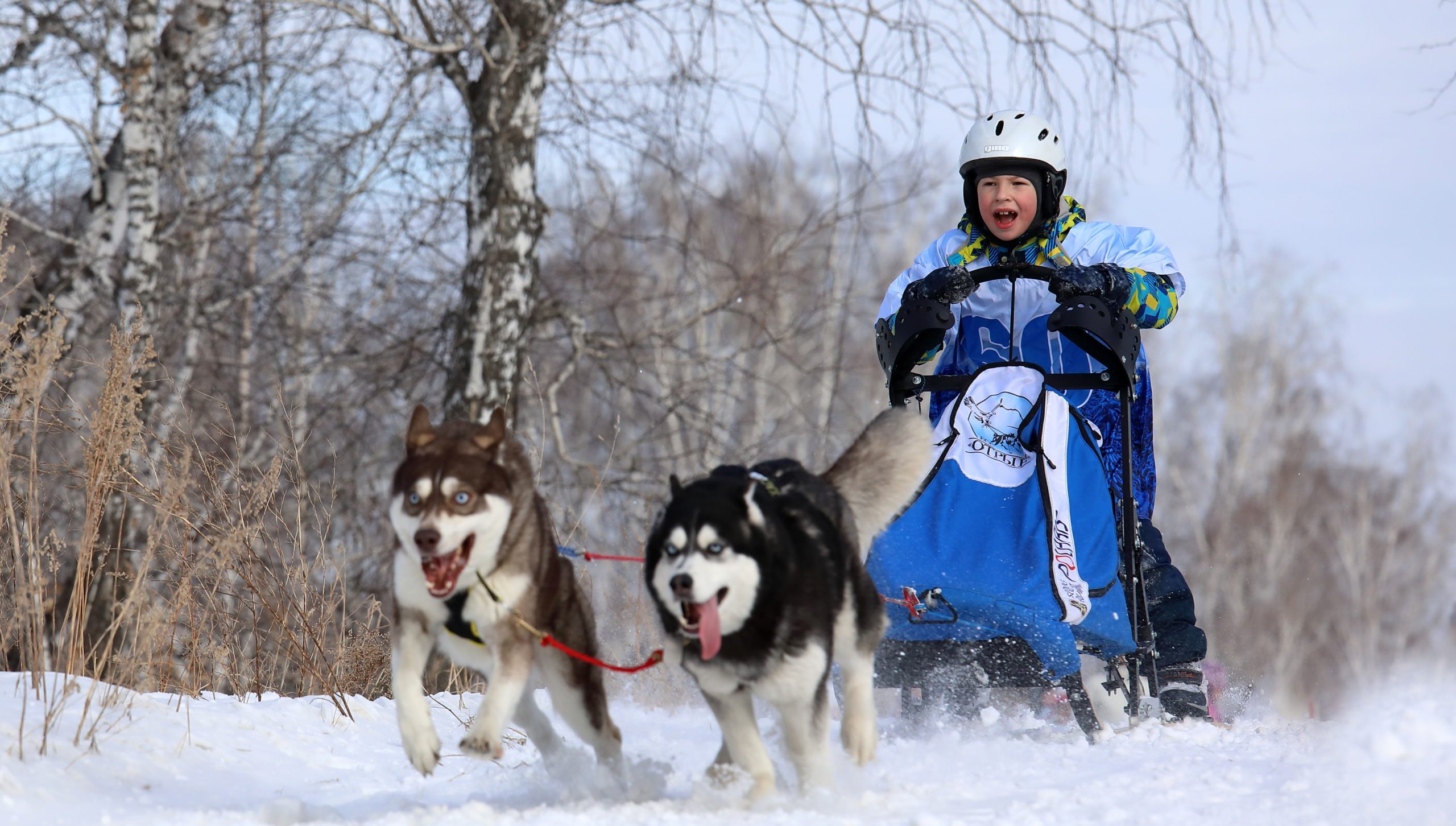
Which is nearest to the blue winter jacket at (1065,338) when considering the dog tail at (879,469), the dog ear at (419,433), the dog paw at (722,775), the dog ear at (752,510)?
the dog tail at (879,469)

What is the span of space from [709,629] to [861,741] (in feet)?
2.39

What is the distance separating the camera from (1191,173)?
5.42 meters

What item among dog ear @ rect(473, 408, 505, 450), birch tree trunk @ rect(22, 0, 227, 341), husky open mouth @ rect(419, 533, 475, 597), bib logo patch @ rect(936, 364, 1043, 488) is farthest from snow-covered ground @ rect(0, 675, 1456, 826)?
birch tree trunk @ rect(22, 0, 227, 341)

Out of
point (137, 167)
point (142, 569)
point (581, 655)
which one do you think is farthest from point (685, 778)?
point (137, 167)

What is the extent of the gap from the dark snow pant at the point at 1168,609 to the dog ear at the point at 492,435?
8.72ft

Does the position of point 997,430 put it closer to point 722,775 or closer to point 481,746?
point 722,775

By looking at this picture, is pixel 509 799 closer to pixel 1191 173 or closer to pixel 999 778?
pixel 999 778

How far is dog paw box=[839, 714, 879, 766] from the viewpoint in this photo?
285 cm

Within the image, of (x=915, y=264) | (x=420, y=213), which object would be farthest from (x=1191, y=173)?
(x=420, y=213)

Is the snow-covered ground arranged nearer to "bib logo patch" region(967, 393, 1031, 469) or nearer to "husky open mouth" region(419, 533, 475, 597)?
"husky open mouth" region(419, 533, 475, 597)

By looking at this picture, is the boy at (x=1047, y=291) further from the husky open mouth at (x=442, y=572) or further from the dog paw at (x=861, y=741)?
the husky open mouth at (x=442, y=572)

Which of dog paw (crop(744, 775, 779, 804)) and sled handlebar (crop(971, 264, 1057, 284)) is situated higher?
sled handlebar (crop(971, 264, 1057, 284))

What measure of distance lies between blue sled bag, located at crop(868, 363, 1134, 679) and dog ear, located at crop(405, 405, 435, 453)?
1724mm

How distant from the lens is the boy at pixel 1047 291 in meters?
4.05
